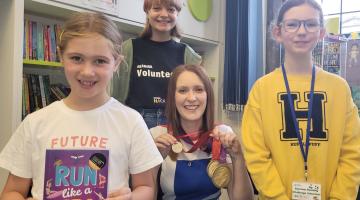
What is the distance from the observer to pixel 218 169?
4.67 ft

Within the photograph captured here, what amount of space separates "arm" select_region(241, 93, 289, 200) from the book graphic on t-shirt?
61 centimetres

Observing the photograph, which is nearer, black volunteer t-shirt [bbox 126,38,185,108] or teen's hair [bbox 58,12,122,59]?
teen's hair [bbox 58,12,122,59]

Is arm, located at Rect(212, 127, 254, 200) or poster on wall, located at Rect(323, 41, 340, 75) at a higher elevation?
poster on wall, located at Rect(323, 41, 340, 75)

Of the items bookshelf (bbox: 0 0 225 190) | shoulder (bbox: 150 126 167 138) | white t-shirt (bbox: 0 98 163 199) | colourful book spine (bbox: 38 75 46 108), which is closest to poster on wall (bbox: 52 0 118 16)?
bookshelf (bbox: 0 0 225 190)

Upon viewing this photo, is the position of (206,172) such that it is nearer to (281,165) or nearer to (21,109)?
(281,165)

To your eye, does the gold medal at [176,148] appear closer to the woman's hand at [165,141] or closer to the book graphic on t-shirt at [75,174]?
the woman's hand at [165,141]

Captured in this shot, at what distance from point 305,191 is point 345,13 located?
2159mm

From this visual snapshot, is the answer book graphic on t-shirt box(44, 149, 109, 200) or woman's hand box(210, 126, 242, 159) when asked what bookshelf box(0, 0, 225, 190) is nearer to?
book graphic on t-shirt box(44, 149, 109, 200)

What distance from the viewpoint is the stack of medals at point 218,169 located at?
Result: 1422 mm

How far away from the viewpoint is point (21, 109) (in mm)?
1899

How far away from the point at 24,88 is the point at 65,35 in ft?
3.57

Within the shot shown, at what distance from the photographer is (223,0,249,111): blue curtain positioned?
2975 millimetres

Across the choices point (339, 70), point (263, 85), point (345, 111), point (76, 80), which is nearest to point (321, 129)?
point (345, 111)

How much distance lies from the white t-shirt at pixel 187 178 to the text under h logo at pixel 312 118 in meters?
0.24
